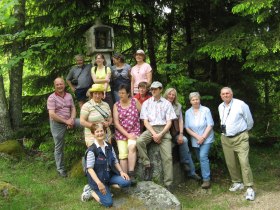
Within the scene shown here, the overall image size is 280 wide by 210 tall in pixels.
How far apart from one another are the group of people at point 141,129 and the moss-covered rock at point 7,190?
1.13m

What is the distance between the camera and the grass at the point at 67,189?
251 inches

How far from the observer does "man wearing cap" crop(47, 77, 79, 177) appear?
7246 millimetres

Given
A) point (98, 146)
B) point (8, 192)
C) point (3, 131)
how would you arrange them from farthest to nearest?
point (3, 131) < point (8, 192) < point (98, 146)

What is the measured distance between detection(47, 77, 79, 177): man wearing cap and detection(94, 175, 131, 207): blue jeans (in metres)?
1.78

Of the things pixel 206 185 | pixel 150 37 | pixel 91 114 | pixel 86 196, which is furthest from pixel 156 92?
pixel 150 37

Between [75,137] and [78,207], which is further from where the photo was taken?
[75,137]

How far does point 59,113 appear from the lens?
24.1 feet

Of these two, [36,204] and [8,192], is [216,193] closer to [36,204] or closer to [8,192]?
[36,204]

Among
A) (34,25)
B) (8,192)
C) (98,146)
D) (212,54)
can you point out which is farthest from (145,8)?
(8,192)

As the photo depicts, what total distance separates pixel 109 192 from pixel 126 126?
1387mm

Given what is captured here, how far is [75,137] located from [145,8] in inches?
145

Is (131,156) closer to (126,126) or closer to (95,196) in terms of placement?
(126,126)

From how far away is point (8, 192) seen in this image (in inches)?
261

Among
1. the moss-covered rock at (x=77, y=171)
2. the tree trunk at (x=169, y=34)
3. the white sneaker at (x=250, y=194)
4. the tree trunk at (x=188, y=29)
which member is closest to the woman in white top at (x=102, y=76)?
the moss-covered rock at (x=77, y=171)
